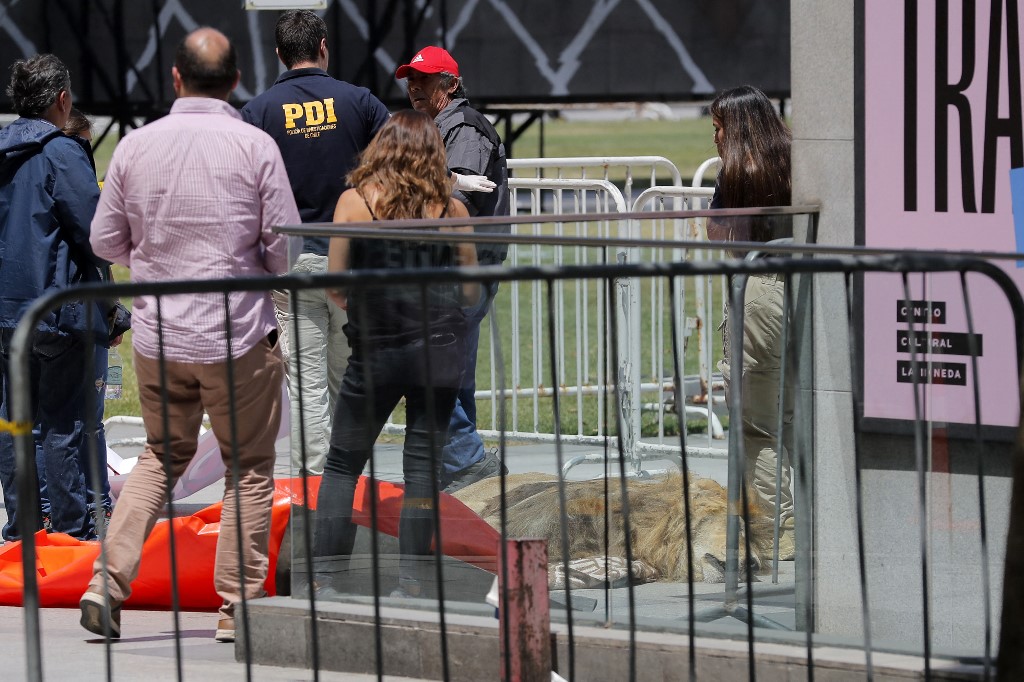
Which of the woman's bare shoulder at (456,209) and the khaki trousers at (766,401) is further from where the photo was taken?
the woman's bare shoulder at (456,209)

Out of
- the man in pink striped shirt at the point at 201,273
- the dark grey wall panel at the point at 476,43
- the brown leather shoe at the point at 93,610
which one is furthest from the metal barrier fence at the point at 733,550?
the dark grey wall panel at the point at 476,43

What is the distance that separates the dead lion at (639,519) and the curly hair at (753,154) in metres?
1.43

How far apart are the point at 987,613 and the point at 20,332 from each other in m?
2.60

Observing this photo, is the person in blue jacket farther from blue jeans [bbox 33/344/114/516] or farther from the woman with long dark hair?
the woman with long dark hair

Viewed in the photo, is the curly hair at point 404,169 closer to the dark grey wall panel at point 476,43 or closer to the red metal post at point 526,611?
the red metal post at point 526,611

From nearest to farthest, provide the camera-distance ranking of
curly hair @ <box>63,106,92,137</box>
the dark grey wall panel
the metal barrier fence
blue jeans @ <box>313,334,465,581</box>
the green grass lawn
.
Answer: the metal barrier fence, blue jeans @ <box>313,334,465,581</box>, curly hair @ <box>63,106,92,137</box>, the dark grey wall panel, the green grass lawn

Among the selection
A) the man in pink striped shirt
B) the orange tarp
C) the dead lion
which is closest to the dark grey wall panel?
the orange tarp

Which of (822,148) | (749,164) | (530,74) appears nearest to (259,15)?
(530,74)

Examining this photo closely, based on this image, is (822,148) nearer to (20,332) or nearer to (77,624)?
(20,332)

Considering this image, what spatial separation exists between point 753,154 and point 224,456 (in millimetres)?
2488

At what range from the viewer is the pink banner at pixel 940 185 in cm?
434

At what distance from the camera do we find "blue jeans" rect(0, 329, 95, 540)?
6.48 m

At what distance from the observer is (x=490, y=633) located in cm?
458

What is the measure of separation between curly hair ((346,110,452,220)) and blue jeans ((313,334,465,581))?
2.86ft
